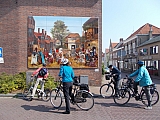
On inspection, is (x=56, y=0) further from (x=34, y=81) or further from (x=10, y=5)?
(x=34, y=81)

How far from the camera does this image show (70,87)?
7449mm

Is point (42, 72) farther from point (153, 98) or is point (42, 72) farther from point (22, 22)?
point (22, 22)

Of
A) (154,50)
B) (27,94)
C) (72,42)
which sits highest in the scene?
(154,50)

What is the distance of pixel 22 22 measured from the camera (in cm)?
1429

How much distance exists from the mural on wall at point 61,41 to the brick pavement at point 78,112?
573cm

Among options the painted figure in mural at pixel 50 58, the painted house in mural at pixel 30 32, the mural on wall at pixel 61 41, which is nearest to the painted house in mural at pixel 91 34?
the mural on wall at pixel 61 41

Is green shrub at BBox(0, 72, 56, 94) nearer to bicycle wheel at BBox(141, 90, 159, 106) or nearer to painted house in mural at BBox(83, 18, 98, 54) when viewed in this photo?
painted house in mural at BBox(83, 18, 98, 54)

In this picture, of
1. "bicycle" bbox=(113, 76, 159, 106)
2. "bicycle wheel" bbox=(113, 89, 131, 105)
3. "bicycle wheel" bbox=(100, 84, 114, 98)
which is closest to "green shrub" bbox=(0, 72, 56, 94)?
"bicycle wheel" bbox=(100, 84, 114, 98)

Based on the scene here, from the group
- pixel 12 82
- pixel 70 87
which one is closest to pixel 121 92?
pixel 70 87

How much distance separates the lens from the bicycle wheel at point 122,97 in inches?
338

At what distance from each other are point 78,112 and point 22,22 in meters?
9.10

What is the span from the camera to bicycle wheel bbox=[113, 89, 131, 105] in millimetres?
8595

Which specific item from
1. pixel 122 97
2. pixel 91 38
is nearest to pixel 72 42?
pixel 91 38

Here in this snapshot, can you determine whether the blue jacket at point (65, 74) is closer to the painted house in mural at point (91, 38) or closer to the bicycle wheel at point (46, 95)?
the bicycle wheel at point (46, 95)
